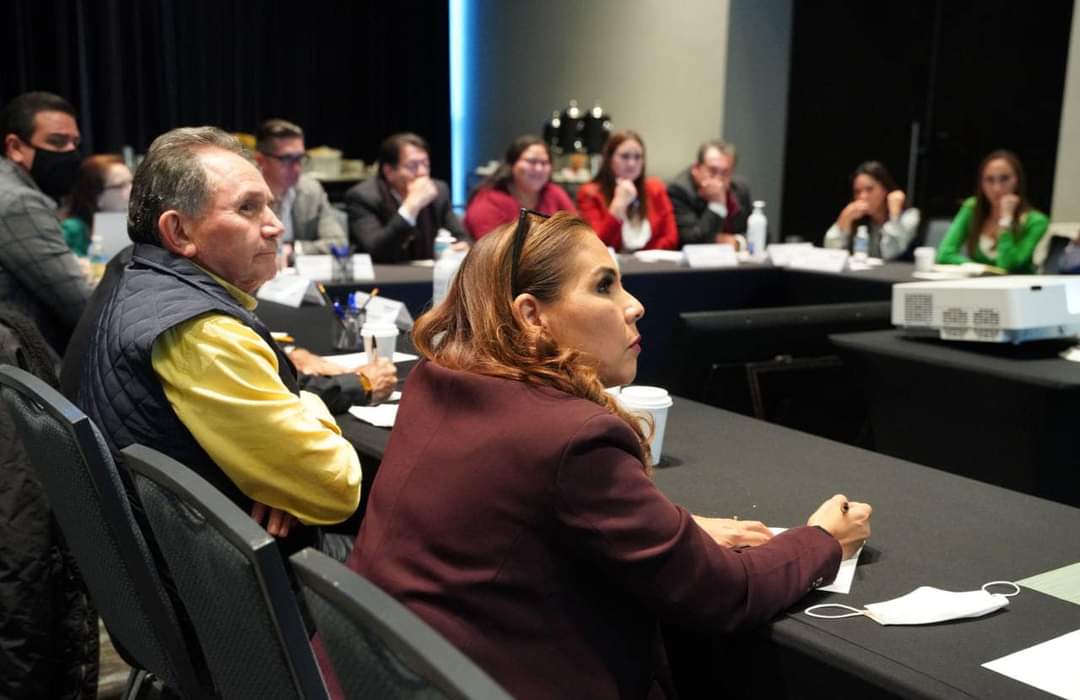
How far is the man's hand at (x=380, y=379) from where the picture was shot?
2207 millimetres

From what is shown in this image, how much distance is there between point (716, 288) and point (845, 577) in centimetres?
339

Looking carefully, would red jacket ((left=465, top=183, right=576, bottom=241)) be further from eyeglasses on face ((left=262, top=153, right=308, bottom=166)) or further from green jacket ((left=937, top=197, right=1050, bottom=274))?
green jacket ((left=937, top=197, right=1050, bottom=274))

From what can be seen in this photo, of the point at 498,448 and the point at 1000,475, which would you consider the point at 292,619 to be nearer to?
the point at 498,448

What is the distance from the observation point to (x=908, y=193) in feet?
24.3

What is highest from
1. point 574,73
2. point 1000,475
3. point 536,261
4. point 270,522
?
point 574,73

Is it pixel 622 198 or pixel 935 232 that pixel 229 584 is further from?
pixel 935 232

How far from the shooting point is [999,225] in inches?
201

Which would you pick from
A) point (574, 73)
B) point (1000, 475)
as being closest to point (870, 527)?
point (1000, 475)

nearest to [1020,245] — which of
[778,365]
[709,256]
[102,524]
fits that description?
[709,256]

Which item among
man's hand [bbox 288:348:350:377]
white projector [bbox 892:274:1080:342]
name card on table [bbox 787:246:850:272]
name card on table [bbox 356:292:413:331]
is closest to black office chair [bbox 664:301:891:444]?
white projector [bbox 892:274:1080:342]

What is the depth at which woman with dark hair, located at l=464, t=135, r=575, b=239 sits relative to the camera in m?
4.87

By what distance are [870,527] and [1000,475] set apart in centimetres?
122

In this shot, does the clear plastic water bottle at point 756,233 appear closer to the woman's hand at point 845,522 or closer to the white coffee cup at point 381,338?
the white coffee cup at point 381,338

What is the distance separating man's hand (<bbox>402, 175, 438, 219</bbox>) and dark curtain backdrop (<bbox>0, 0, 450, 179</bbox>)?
351 centimetres
